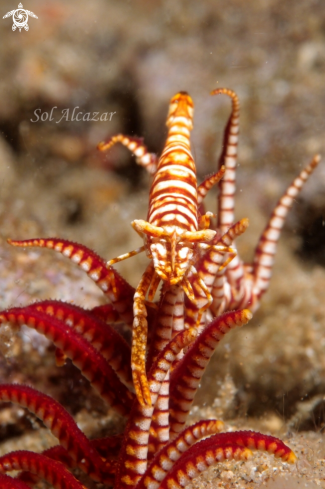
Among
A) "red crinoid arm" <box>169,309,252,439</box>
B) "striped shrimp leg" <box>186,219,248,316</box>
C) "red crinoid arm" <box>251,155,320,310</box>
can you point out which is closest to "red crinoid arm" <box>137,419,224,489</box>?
"red crinoid arm" <box>169,309,252,439</box>

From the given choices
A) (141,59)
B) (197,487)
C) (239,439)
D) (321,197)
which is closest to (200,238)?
→ (239,439)

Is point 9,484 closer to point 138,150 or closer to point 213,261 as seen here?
point 213,261

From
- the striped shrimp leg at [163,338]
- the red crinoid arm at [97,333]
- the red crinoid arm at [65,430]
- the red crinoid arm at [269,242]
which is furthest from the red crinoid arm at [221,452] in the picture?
the red crinoid arm at [269,242]

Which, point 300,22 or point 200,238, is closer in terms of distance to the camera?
point 200,238

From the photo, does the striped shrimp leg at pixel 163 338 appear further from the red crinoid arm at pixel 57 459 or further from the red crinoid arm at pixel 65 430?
the red crinoid arm at pixel 57 459

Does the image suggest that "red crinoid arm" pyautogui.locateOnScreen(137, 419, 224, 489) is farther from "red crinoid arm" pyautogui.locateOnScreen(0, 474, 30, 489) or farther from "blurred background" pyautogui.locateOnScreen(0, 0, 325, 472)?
"blurred background" pyautogui.locateOnScreen(0, 0, 325, 472)

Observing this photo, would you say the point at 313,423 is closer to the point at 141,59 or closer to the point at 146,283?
the point at 146,283
